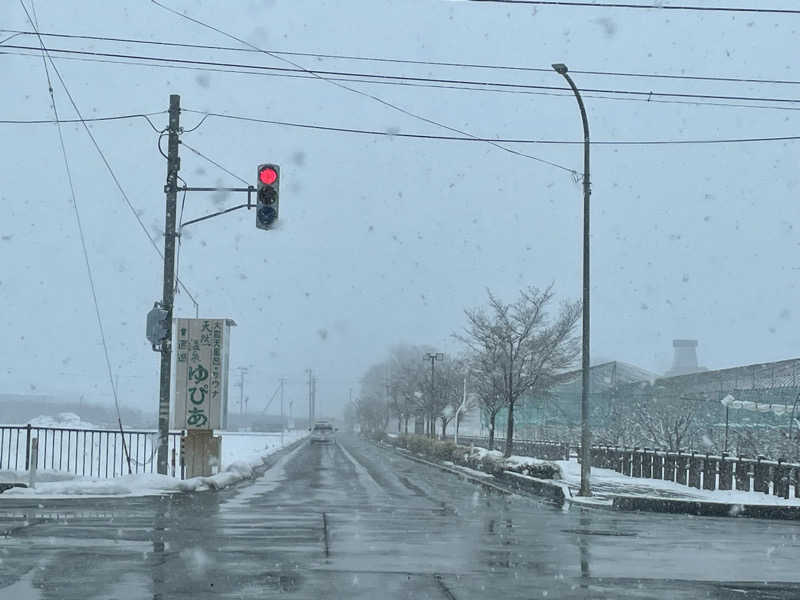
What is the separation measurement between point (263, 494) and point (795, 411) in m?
19.5

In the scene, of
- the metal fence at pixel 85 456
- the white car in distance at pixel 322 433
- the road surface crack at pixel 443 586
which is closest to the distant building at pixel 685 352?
the white car in distance at pixel 322 433

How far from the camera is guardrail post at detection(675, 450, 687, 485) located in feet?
93.4

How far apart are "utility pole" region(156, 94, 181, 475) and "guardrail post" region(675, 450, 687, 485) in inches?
589

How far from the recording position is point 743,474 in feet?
82.4

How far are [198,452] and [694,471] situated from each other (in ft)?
45.4

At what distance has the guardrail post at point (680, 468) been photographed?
1120 inches

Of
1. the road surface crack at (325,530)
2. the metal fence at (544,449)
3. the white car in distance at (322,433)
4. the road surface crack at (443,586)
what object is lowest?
the white car in distance at (322,433)

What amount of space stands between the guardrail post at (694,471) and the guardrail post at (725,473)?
110 cm

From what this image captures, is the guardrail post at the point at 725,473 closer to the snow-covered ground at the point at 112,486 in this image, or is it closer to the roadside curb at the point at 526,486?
the roadside curb at the point at 526,486

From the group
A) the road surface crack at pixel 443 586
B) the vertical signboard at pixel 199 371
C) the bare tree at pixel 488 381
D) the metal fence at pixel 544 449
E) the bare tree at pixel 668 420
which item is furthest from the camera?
the metal fence at pixel 544 449

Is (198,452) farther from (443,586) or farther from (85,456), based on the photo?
(443,586)

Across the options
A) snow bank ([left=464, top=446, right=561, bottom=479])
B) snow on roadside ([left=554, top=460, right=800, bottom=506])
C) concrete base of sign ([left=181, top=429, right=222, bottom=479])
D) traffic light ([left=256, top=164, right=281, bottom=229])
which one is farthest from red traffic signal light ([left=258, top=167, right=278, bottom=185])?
snow bank ([left=464, top=446, right=561, bottom=479])

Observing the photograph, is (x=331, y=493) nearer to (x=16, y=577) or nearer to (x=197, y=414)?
(x=197, y=414)

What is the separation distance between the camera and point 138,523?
14.3m
